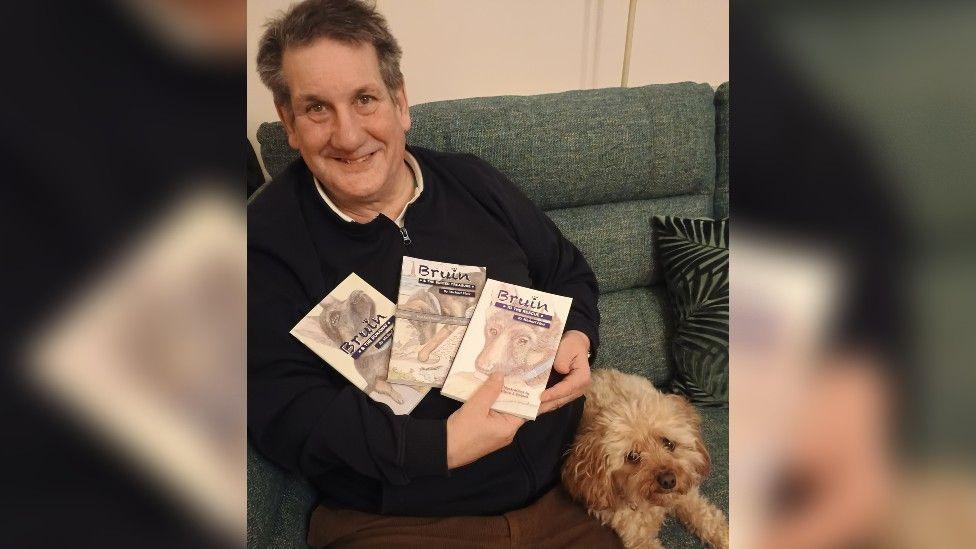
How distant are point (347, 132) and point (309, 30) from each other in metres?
0.17

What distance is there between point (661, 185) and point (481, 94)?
0.59 metres

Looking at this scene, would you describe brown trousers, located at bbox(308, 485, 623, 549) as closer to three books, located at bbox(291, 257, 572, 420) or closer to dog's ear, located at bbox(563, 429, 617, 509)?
dog's ear, located at bbox(563, 429, 617, 509)

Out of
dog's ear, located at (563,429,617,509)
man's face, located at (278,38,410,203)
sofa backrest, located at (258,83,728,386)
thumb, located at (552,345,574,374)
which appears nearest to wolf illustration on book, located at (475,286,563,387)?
thumb, located at (552,345,574,374)

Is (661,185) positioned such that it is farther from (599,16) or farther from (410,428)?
(410,428)

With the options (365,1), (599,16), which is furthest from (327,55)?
(599,16)

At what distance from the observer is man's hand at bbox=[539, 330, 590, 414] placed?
3.91 feet

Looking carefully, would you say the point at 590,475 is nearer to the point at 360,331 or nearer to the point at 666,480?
the point at 666,480

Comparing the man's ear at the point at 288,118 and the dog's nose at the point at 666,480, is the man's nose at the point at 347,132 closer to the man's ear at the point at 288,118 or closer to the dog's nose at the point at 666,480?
the man's ear at the point at 288,118

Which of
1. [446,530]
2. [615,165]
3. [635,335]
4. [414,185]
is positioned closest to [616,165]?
[615,165]

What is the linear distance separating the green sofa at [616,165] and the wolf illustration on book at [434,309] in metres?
0.51

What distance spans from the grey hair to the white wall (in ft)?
1.48

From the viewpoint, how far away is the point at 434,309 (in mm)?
1141
